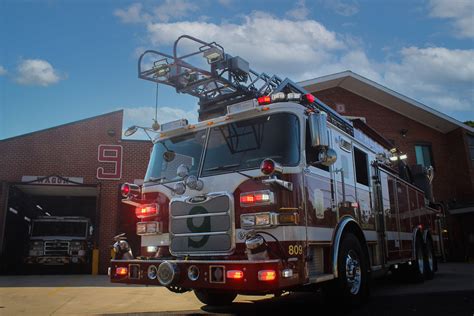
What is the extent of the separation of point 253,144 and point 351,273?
2.11 m

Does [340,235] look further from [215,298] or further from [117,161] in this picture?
[117,161]

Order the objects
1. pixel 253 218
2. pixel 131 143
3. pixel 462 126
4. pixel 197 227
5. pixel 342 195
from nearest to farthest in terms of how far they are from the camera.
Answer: pixel 253 218 → pixel 197 227 → pixel 342 195 → pixel 131 143 → pixel 462 126

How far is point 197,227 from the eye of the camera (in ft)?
16.3

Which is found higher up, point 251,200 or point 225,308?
point 251,200

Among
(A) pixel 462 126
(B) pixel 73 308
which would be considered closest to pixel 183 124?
(B) pixel 73 308

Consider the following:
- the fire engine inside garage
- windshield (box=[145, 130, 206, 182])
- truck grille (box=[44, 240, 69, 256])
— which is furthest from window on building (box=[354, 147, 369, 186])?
truck grille (box=[44, 240, 69, 256])

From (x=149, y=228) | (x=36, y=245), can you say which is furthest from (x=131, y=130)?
(x=36, y=245)

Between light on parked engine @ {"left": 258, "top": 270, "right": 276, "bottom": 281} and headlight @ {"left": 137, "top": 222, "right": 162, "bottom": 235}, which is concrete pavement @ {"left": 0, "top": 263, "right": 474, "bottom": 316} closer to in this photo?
headlight @ {"left": 137, "top": 222, "right": 162, "bottom": 235}

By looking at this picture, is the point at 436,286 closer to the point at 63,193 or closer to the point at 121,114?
the point at 121,114

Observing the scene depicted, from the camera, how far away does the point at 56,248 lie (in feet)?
50.5

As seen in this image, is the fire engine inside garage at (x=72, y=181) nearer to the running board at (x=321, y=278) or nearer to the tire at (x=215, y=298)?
the tire at (x=215, y=298)

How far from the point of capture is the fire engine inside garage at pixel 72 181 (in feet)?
49.9

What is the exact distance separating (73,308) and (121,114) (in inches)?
409

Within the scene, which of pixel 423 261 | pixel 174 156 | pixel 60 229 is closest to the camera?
pixel 174 156
